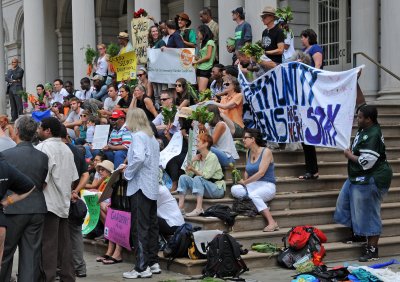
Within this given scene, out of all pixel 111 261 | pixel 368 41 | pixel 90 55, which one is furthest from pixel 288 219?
pixel 90 55

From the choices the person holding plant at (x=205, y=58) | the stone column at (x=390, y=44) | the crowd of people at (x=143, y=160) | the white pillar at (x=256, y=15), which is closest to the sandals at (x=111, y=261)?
the crowd of people at (x=143, y=160)

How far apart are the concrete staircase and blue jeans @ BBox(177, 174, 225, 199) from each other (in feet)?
0.38

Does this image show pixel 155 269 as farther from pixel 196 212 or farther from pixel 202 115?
pixel 202 115

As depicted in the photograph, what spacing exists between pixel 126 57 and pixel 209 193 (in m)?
6.69

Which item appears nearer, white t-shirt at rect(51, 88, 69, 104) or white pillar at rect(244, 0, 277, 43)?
white pillar at rect(244, 0, 277, 43)

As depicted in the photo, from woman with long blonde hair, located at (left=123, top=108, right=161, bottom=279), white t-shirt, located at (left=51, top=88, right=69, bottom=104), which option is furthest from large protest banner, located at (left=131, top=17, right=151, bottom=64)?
woman with long blonde hair, located at (left=123, top=108, right=161, bottom=279)

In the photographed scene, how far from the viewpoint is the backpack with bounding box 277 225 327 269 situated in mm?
9805

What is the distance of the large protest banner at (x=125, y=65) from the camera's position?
16516 millimetres

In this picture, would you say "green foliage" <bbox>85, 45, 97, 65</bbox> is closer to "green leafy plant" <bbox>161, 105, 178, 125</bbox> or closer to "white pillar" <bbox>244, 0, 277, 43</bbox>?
"white pillar" <bbox>244, 0, 277, 43</bbox>

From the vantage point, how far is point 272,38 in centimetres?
1309

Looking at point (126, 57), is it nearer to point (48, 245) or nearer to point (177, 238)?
point (177, 238)

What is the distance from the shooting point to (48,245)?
8422 millimetres

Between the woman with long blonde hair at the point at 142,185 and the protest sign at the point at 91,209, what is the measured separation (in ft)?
5.66

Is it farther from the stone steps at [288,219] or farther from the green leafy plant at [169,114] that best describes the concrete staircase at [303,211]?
the green leafy plant at [169,114]
